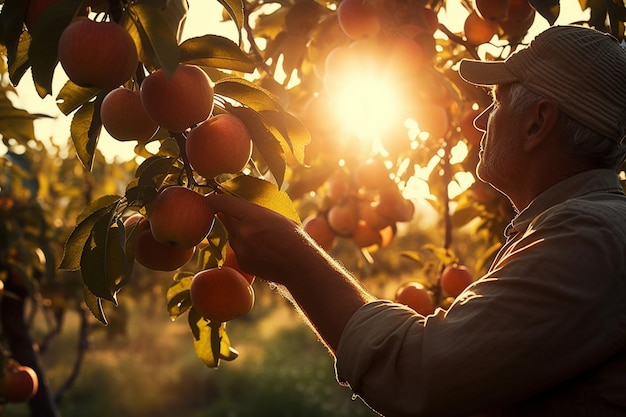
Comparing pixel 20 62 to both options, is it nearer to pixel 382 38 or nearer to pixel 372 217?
pixel 382 38

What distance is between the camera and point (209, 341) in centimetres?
148

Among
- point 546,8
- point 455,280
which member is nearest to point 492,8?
point 546,8

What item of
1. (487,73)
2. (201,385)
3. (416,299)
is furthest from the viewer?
(201,385)

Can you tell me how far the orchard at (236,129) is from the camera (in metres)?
1.11

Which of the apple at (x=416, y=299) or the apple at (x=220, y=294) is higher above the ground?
the apple at (x=220, y=294)

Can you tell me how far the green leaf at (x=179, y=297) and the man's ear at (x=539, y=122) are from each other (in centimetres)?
69

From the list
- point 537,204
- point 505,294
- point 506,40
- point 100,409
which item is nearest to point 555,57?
point 537,204

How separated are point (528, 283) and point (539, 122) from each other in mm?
300

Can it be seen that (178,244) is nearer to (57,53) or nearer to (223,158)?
(223,158)

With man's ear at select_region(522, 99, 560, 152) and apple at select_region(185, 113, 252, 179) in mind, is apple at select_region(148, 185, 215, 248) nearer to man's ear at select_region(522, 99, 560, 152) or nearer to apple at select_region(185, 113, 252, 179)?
apple at select_region(185, 113, 252, 179)

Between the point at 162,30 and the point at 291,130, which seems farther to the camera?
the point at 291,130

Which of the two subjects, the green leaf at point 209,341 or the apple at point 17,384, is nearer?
the green leaf at point 209,341

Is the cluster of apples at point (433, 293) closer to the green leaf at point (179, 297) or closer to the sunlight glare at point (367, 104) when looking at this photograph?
the sunlight glare at point (367, 104)

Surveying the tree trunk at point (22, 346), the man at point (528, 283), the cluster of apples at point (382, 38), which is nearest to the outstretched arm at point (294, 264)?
the man at point (528, 283)
